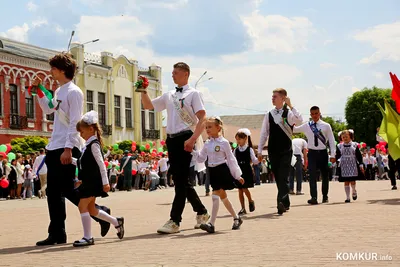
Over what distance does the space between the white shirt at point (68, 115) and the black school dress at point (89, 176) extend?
0.20 meters

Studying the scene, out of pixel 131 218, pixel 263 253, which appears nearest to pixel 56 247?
pixel 263 253

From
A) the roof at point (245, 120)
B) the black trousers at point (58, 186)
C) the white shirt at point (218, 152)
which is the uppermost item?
the roof at point (245, 120)

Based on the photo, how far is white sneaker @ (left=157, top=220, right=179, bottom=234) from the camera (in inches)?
352

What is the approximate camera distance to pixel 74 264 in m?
6.39

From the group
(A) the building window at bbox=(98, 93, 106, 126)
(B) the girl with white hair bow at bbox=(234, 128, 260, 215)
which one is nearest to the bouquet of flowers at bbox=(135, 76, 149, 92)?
(B) the girl with white hair bow at bbox=(234, 128, 260, 215)

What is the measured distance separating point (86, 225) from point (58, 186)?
616 mm

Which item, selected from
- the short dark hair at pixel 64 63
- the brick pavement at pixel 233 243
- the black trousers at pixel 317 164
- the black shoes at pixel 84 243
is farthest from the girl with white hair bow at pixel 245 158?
the black shoes at pixel 84 243

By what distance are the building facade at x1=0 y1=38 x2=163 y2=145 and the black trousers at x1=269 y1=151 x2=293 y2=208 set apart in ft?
96.6

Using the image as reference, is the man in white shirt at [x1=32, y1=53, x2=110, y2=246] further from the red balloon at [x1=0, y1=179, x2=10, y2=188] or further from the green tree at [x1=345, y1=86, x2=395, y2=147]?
the green tree at [x1=345, y1=86, x2=395, y2=147]

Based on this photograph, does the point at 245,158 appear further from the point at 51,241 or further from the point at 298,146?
the point at 298,146

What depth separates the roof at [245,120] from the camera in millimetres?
116050

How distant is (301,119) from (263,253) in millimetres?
5426

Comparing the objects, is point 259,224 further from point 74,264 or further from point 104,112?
point 104,112

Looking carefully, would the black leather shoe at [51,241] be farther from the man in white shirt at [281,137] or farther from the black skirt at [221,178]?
the man in white shirt at [281,137]
